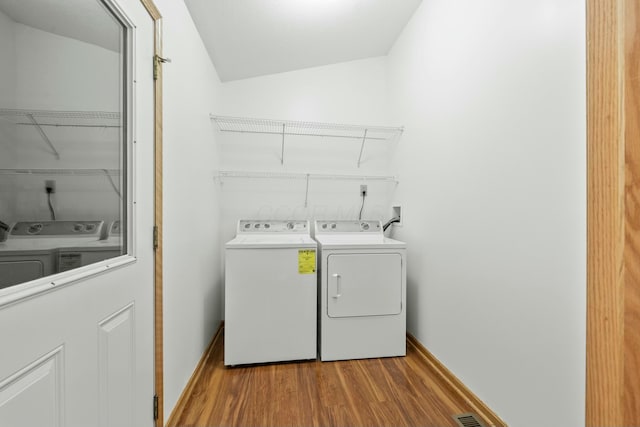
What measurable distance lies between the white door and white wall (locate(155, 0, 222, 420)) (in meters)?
0.16

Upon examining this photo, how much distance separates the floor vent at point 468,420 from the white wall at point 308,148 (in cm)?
170

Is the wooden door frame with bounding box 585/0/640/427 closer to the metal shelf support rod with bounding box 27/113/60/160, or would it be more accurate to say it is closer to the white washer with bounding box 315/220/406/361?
the white washer with bounding box 315/220/406/361

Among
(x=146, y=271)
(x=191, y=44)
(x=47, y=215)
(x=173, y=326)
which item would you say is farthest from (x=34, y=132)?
(x=191, y=44)

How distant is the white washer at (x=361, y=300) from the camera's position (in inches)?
77.7

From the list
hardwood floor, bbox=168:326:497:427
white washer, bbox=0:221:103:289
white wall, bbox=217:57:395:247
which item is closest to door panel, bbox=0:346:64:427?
white washer, bbox=0:221:103:289

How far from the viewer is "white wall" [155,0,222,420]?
1.34 meters

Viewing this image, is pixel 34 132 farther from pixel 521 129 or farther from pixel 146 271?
pixel 521 129

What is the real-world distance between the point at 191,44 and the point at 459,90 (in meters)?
1.70

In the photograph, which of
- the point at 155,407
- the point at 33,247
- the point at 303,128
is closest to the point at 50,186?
the point at 33,247

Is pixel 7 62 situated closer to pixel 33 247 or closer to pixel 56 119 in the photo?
pixel 56 119

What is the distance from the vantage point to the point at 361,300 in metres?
2.00

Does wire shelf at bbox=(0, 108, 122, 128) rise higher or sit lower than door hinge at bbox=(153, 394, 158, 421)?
higher

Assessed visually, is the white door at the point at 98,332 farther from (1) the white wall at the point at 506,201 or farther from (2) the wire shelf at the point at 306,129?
(1) the white wall at the point at 506,201

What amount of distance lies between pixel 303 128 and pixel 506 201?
1835 millimetres
